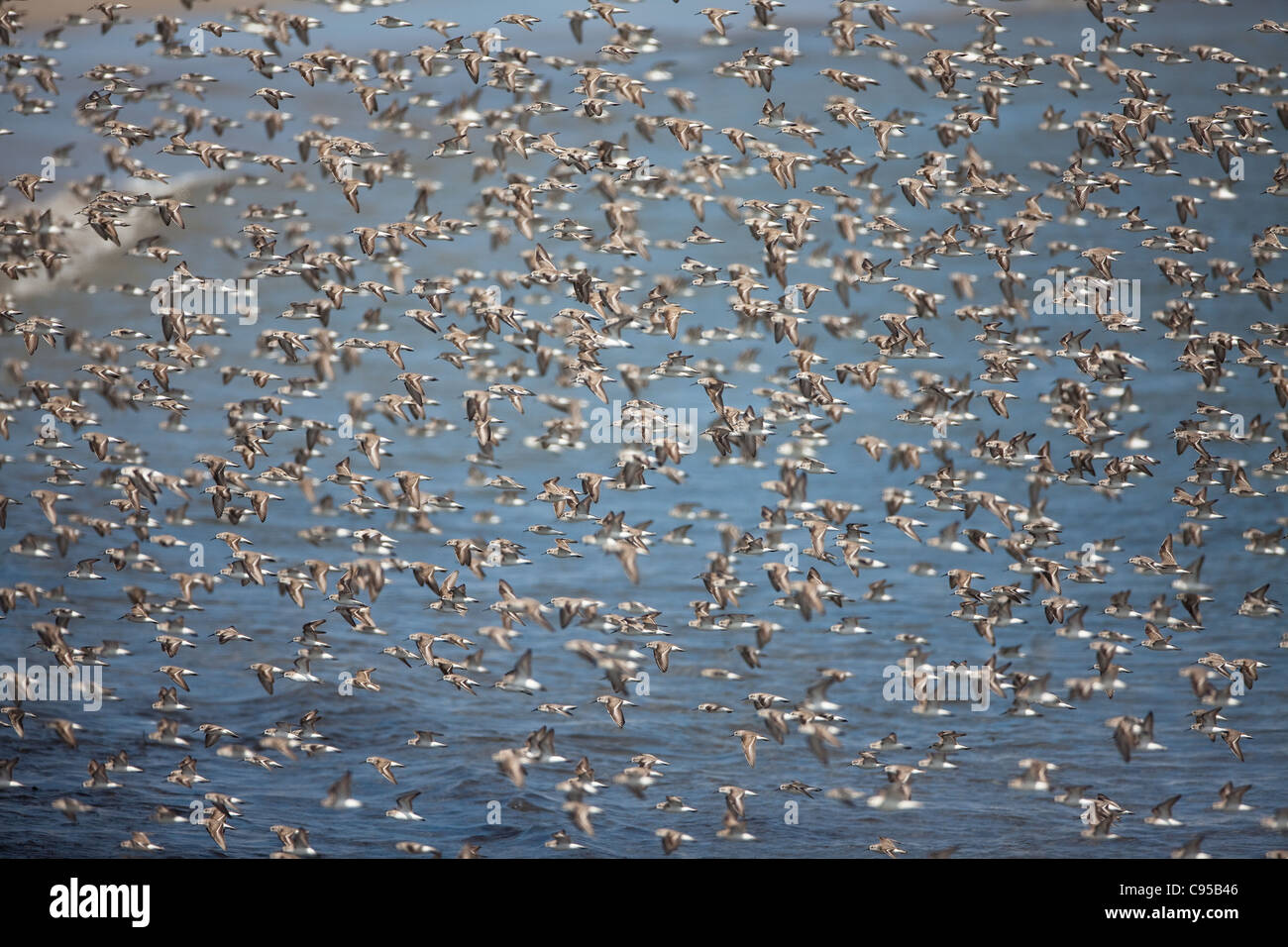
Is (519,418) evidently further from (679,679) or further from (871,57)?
(871,57)

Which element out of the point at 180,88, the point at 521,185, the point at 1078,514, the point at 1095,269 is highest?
the point at 180,88

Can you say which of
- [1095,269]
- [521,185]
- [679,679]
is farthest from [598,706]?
[1095,269]

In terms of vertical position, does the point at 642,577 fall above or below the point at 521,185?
below

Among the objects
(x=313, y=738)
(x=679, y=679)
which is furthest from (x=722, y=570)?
(x=313, y=738)

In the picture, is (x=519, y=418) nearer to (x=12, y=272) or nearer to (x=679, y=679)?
(x=679, y=679)

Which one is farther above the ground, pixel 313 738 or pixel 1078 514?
pixel 1078 514
